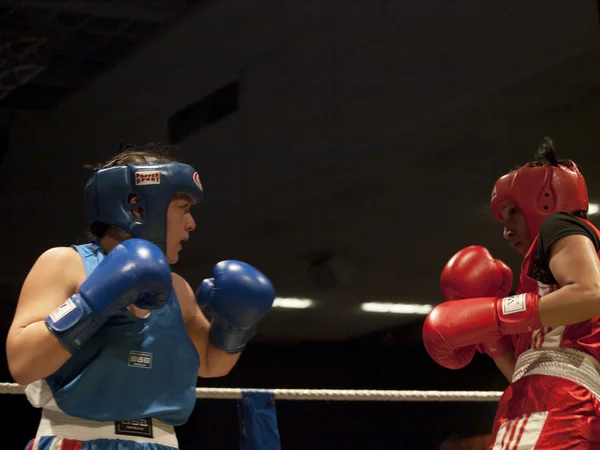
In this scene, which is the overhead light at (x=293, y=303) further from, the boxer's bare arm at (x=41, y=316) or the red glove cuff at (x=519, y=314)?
the boxer's bare arm at (x=41, y=316)

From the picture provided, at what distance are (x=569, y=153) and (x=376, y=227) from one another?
6.54 feet

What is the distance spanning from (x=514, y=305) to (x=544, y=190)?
345mm

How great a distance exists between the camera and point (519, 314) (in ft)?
5.36

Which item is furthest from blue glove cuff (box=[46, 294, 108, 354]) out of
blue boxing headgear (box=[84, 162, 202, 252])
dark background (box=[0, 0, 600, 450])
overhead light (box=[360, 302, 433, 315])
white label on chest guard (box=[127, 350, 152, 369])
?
overhead light (box=[360, 302, 433, 315])

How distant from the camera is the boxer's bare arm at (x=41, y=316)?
1.35m

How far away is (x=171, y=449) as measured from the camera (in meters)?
1.48

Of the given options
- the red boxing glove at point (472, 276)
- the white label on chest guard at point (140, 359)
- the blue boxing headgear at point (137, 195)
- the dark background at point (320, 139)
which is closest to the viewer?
the white label on chest guard at point (140, 359)

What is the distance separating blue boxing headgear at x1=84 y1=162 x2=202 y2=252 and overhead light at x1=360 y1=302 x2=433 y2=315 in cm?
628

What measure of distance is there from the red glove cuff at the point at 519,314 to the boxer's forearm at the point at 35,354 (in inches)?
35.7

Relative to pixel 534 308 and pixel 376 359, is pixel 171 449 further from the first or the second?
pixel 376 359

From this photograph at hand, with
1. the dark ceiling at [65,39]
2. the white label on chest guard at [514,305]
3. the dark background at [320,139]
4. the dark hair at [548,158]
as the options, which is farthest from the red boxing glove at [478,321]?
the dark ceiling at [65,39]

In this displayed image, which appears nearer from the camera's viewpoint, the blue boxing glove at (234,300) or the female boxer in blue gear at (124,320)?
the female boxer in blue gear at (124,320)

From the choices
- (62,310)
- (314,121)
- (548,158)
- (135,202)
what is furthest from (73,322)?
(314,121)

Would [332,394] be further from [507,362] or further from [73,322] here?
[73,322]
